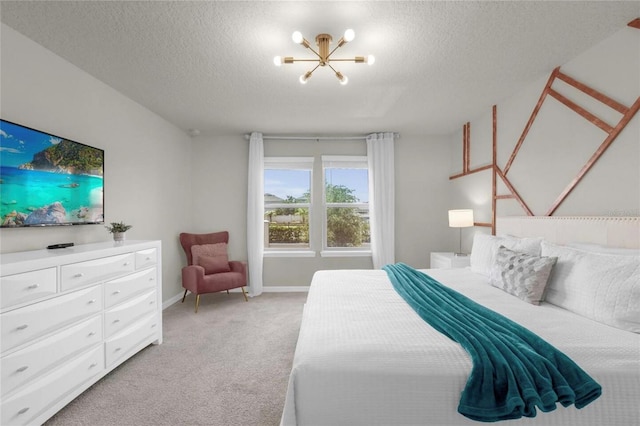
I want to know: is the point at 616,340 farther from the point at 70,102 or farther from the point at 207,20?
the point at 70,102

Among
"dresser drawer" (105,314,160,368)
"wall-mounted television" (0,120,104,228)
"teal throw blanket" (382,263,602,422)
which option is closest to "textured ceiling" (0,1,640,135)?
"wall-mounted television" (0,120,104,228)

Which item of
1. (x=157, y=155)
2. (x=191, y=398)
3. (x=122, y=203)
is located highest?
(x=157, y=155)

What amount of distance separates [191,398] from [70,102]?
2.63 meters

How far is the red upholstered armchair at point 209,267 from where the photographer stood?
3.96m

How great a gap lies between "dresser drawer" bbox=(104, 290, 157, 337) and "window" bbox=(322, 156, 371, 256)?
281 cm

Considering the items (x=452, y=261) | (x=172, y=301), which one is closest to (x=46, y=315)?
(x=172, y=301)

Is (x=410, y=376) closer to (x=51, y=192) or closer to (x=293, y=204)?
(x=51, y=192)

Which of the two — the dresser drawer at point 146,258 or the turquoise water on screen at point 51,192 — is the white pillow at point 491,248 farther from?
the turquoise water on screen at point 51,192

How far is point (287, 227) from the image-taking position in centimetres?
517

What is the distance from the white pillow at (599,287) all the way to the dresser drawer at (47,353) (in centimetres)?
318

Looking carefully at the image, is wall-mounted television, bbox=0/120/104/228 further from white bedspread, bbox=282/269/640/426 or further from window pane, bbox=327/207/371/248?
window pane, bbox=327/207/371/248

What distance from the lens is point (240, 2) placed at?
6.31 ft

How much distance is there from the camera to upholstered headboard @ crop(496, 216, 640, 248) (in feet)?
6.88

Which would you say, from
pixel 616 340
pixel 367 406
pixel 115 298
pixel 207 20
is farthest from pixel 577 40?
pixel 115 298
